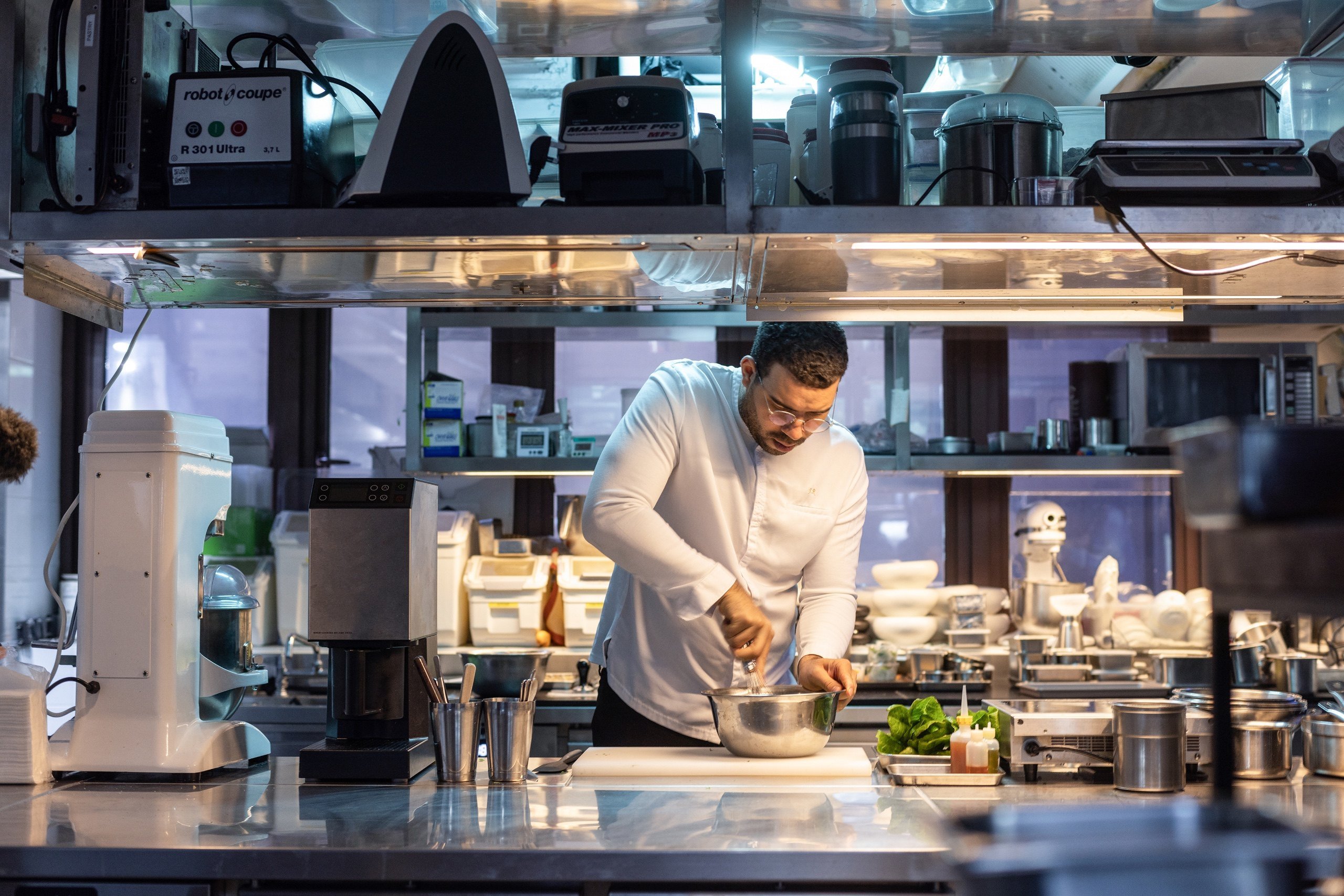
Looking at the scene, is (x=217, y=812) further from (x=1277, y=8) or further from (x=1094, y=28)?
(x=1277, y=8)

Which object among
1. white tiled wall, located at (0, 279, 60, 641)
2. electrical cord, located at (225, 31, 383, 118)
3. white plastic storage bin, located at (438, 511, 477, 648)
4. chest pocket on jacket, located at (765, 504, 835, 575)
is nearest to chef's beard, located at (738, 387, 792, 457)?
chest pocket on jacket, located at (765, 504, 835, 575)

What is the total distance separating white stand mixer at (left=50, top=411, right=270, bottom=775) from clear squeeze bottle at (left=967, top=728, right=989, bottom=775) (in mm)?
1450

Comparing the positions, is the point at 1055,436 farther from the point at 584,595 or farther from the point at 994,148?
the point at 994,148

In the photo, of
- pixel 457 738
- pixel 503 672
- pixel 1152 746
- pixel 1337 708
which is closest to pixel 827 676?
pixel 1152 746

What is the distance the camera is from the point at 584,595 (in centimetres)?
458

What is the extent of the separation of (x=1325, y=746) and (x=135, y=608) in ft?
7.53

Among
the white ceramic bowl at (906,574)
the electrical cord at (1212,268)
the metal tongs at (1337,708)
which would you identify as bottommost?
the metal tongs at (1337,708)

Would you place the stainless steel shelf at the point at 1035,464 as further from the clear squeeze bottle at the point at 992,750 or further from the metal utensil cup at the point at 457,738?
the metal utensil cup at the point at 457,738

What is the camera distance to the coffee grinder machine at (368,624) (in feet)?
7.39

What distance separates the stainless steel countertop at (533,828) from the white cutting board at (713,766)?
1.4 inches

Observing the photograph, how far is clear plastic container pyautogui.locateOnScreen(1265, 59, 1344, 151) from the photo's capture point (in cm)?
246

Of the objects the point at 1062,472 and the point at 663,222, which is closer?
the point at 663,222

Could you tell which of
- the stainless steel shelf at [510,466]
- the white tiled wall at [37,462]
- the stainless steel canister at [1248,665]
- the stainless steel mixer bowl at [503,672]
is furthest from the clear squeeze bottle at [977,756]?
the white tiled wall at [37,462]

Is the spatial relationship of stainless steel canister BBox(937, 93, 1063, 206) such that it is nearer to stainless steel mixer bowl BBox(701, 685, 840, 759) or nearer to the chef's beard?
the chef's beard
